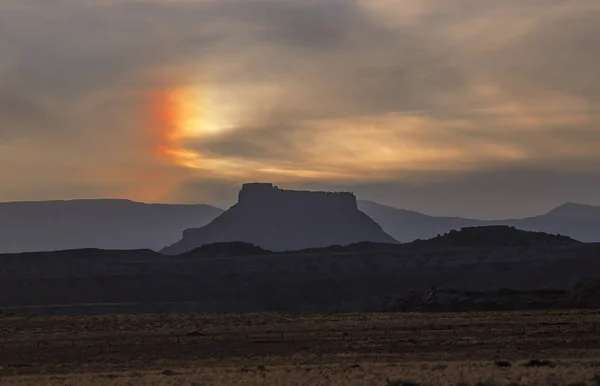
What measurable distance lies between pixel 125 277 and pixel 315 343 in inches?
3779

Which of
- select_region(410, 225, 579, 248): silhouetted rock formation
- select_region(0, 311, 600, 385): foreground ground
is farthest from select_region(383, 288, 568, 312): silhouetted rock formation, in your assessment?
select_region(410, 225, 579, 248): silhouetted rock formation

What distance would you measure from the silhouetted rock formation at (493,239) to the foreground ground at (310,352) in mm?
88047

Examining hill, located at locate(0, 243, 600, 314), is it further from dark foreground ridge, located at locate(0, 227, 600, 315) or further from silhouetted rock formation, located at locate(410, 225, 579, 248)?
silhouetted rock formation, located at locate(410, 225, 579, 248)

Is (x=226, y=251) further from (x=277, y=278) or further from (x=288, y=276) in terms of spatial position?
(x=277, y=278)

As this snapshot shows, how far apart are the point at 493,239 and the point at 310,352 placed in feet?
405

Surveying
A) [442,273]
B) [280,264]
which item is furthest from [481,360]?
[280,264]

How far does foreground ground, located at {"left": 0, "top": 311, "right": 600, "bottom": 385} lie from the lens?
110ft

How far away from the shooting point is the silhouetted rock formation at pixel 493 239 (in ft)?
534

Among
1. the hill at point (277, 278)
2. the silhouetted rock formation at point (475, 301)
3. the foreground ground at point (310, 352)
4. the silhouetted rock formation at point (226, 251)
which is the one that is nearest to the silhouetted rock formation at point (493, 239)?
the hill at point (277, 278)

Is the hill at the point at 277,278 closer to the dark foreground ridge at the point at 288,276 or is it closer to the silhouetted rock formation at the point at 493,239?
the dark foreground ridge at the point at 288,276

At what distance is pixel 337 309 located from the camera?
117188 millimetres

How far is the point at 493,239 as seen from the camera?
166500 millimetres

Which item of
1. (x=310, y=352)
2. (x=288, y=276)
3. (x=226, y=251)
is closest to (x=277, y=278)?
(x=288, y=276)

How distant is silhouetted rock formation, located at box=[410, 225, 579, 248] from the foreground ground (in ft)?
289
